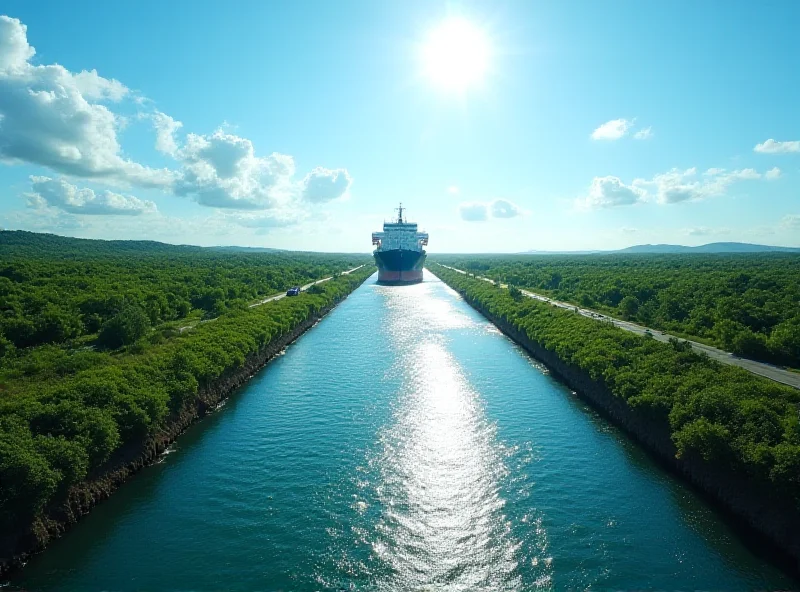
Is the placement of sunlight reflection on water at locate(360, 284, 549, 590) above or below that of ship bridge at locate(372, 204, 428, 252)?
below

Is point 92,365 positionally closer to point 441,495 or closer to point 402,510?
point 402,510

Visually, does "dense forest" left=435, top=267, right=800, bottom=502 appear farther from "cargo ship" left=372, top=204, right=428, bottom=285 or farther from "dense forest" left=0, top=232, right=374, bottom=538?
"cargo ship" left=372, top=204, right=428, bottom=285

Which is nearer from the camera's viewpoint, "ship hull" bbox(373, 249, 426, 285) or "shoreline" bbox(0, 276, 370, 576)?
"shoreline" bbox(0, 276, 370, 576)

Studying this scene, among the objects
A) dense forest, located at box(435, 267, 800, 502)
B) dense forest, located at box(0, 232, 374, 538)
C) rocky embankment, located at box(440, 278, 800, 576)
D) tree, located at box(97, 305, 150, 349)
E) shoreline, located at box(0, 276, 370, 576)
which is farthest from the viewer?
tree, located at box(97, 305, 150, 349)

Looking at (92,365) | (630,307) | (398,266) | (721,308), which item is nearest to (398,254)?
(398,266)

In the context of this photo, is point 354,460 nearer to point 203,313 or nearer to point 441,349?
point 441,349

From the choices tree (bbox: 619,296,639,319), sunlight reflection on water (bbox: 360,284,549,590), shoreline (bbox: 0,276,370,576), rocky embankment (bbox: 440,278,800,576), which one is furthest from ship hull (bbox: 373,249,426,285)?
rocky embankment (bbox: 440,278,800,576)
